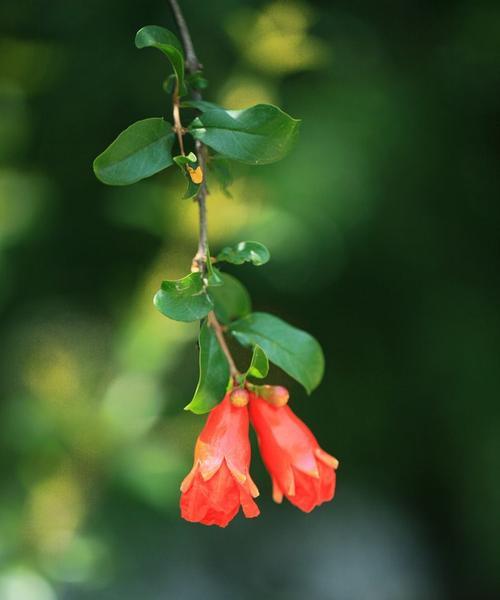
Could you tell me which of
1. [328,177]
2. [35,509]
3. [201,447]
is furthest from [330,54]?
[201,447]

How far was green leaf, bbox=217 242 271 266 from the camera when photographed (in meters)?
0.68

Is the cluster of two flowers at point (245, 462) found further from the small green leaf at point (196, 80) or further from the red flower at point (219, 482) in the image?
the small green leaf at point (196, 80)

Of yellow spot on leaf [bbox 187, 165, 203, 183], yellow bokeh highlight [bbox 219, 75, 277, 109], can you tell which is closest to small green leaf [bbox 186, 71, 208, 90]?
yellow spot on leaf [bbox 187, 165, 203, 183]

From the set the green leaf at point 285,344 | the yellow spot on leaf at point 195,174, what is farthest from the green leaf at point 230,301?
the yellow spot on leaf at point 195,174

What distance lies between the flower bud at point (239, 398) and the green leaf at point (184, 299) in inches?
3.8

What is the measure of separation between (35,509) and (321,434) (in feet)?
2.67

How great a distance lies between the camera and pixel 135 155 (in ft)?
2.13

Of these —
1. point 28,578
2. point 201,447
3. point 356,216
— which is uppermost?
point 356,216

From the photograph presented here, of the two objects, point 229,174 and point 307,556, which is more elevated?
point 229,174

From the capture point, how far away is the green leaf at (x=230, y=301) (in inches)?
30.7

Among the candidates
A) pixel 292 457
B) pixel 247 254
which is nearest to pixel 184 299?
pixel 247 254

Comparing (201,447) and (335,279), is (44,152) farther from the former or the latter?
(201,447)

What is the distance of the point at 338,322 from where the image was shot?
6.57 ft

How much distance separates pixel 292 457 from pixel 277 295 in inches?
43.7
